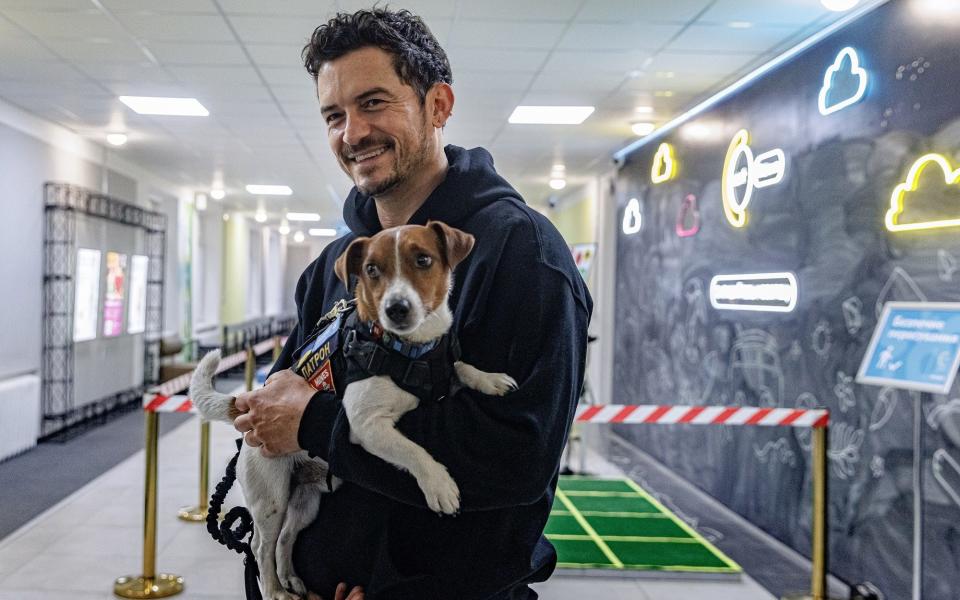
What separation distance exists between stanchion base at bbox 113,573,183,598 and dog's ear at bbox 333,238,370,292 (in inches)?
133

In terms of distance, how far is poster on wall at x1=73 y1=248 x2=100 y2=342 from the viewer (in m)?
8.57

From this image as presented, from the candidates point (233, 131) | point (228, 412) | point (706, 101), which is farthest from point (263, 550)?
point (233, 131)

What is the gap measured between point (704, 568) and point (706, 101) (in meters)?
3.93

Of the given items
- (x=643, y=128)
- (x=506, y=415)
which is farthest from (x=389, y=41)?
(x=643, y=128)

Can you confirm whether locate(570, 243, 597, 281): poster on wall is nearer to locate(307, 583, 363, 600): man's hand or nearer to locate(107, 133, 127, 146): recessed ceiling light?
locate(107, 133, 127, 146): recessed ceiling light

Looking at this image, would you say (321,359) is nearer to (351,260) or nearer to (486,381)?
(351,260)

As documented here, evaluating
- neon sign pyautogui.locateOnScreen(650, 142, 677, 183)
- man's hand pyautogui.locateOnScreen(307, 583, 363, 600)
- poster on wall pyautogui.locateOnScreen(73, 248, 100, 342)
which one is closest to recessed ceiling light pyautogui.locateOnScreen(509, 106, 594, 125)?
neon sign pyautogui.locateOnScreen(650, 142, 677, 183)

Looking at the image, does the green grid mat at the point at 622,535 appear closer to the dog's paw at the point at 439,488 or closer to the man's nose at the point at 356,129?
the dog's paw at the point at 439,488

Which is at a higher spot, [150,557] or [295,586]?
[295,586]

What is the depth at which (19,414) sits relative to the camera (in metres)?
7.09

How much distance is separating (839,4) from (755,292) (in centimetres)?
194

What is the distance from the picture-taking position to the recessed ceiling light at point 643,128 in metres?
7.63

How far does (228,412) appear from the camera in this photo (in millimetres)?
1355

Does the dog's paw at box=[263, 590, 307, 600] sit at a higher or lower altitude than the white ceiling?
lower
